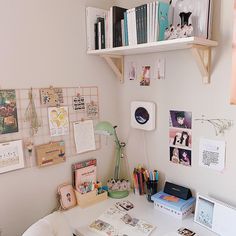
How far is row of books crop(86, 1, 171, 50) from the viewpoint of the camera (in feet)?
4.45

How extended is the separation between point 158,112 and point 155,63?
1.12ft

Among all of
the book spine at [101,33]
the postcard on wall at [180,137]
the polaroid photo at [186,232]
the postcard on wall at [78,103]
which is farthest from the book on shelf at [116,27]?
the polaroid photo at [186,232]

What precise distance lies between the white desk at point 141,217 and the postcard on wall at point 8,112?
67cm

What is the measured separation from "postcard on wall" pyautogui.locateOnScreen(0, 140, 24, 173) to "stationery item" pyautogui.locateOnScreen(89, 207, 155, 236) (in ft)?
1.89

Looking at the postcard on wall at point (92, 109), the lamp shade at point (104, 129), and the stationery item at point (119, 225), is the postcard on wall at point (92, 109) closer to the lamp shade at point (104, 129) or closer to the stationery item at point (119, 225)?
the lamp shade at point (104, 129)

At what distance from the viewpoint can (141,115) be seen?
Answer: 1802 millimetres

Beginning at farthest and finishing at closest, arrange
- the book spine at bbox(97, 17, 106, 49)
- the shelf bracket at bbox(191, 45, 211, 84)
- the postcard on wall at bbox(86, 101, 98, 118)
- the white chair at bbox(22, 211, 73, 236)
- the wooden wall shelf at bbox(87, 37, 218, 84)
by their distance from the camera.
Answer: the postcard on wall at bbox(86, 101, 98, 118), the book spine at bbox(97, 17, 106, 49), the shelf bracket at bbox(191, 45, 211, 84), the wooden wall shelf at bbox(87, 37, 218, 84), the white chair at bbox(22, 211, 73, 236)

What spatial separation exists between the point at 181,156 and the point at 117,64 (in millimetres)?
850

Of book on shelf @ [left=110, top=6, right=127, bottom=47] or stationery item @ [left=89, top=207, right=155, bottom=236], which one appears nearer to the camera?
stationery item @ [left=89, top=207, right=155, bottom=236]

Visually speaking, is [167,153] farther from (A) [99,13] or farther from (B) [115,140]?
(A) [99,13]

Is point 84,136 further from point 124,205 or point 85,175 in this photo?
point 124,205

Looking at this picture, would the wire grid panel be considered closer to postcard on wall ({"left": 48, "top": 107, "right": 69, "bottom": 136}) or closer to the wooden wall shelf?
postcard on wall ({"left": 48, "top": 107, "right": 69, "bottom": 136})

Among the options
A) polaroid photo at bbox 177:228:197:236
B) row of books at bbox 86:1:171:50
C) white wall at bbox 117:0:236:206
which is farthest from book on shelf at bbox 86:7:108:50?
polaroid photo at bbox 177:228:197:236

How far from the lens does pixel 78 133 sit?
5.76ft
